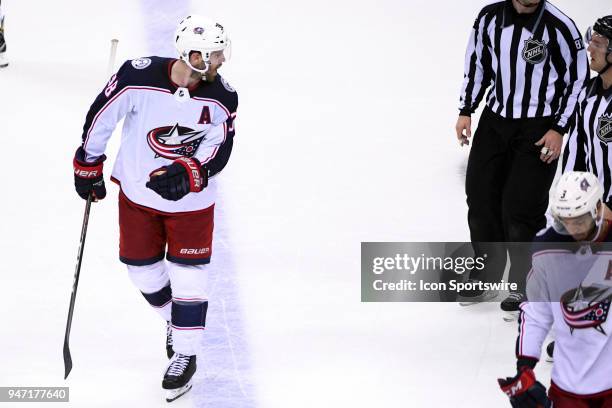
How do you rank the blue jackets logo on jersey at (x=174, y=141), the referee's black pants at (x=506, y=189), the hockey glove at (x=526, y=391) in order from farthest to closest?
the referee's black pants at (x=506, y=189) < the blue jackets logo on jersey at (x=174, y=141) < the hockey glove at (x=526, y=391)

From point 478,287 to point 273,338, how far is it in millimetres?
891

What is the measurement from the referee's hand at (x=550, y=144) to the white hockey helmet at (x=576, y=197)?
117 centimetres

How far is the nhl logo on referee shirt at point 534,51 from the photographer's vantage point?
4.14 m

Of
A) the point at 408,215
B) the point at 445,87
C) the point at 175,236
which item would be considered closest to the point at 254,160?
the point at 408,215

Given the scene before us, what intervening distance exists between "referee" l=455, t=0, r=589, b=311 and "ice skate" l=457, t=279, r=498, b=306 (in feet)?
0.33

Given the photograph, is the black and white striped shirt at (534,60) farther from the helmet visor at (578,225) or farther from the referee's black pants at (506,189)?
the helmet visor at (578,225)

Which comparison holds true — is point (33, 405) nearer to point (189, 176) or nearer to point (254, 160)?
point (189, 176)

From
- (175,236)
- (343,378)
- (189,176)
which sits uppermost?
(189,176)

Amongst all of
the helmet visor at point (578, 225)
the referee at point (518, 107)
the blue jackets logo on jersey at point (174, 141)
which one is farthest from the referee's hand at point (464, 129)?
the helmet visor at point (578, 225)

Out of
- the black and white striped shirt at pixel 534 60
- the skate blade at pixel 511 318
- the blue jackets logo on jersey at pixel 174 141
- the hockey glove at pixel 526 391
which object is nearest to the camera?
the hockey glove at pixel 526 391

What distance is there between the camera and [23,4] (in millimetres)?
7562

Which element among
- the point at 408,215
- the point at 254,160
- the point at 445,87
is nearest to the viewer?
the point at 408,215

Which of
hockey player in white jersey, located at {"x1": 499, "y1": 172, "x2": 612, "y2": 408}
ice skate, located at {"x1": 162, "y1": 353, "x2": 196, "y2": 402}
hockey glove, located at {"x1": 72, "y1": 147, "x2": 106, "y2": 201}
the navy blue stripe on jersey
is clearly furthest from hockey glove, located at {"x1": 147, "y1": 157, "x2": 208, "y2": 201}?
hockey player in white jersey, located at {"x1": 499, "y1": 172, "x2": 612, "y2": 408}

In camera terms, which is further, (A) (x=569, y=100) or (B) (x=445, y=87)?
(B) (x=445, y=87)
